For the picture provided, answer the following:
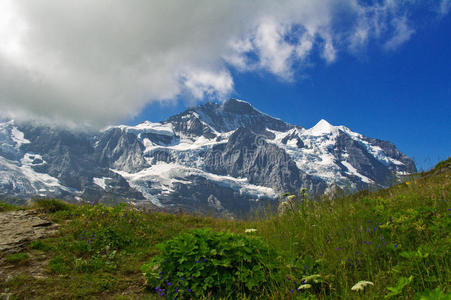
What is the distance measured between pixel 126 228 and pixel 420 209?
891 centimetres

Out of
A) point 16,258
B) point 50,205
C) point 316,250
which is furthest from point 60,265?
point 316,250

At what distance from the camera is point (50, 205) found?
1133cm

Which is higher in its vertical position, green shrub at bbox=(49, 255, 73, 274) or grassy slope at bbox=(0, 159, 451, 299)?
grassy slope at bbox=(0, 159, 451, 299)

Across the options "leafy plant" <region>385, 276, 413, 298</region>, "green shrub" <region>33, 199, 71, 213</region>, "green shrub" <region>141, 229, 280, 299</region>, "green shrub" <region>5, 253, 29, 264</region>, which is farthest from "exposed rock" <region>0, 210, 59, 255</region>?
"leafy plant" <region>385, 276, 413, 298</region>

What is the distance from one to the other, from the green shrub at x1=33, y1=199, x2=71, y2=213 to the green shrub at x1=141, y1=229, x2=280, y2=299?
26.0ft

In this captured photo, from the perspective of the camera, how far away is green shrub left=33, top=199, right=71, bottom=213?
36.6ft

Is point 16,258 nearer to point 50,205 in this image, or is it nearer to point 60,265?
point 60,265

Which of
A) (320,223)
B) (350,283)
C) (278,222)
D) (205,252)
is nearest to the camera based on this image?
(350,283)

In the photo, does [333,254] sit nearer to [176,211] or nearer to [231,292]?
[231,292]

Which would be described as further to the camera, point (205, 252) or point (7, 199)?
point (7, 199)

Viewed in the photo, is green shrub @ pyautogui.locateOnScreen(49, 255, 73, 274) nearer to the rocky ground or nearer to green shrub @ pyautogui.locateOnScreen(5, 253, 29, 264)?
the rocky ground

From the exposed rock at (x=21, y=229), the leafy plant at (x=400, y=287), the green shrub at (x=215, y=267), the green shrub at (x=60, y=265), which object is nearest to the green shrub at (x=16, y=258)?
the exposed rock at (x=21, y=229)

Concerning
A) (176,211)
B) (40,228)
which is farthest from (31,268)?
(176,211)

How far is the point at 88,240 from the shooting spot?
8047 millimetres
